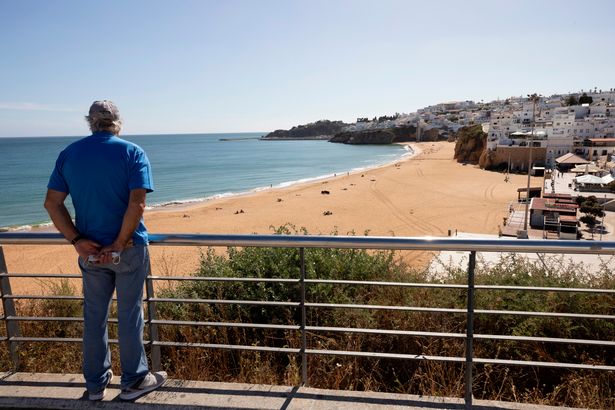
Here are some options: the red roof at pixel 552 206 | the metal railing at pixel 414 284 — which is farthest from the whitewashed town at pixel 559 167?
the metal railing at pixel 414 284

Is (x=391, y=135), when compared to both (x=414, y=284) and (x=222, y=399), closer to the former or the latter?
(x=414, y=284)

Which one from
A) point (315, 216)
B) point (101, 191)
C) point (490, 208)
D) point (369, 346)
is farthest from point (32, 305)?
point (490, 208)

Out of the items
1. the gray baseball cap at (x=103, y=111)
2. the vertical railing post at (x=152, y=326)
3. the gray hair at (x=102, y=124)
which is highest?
the gray baseball cap at (x=103, y=111)

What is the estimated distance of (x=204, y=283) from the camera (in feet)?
14.9

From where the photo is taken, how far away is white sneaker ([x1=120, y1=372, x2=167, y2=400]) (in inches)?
97.3

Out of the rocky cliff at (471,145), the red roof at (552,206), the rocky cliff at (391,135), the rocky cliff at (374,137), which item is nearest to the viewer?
the red roof at (552,206)

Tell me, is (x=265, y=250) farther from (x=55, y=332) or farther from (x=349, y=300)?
(x=55, y=332)

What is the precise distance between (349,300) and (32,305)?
3551 mm

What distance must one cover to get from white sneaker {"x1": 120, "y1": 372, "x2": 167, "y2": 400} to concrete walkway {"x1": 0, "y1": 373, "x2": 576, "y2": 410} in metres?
0.03

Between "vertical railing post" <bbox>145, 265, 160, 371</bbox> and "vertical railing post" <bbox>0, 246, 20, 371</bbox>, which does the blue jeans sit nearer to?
"vertical railing post" <bbox>145, 265, 160, 371</bbox>

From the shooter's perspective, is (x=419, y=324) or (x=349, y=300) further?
(x=349, y=300)

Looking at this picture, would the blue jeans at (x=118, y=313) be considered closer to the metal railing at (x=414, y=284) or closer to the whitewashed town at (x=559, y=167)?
the metal railing at (x=414, y=284)

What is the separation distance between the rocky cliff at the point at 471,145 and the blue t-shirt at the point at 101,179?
6575 centimetres

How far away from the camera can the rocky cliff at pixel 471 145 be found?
63938 millimetres
